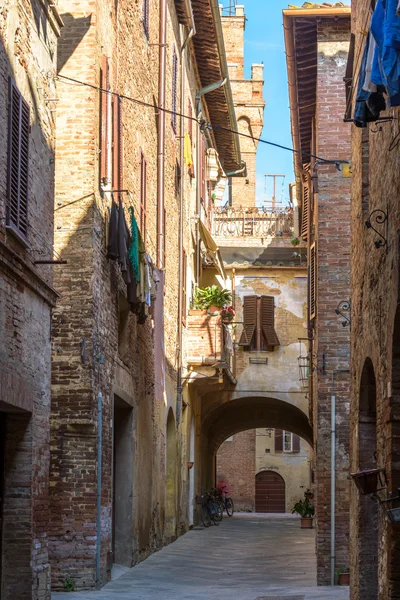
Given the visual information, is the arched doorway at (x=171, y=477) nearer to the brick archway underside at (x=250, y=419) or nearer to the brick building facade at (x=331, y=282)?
the brick building facade at (x=331, y=282)

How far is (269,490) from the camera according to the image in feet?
166

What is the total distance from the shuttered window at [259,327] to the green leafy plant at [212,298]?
200 inches

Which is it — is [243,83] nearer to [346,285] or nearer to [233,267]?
[233,267]

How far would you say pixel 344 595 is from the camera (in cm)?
1329

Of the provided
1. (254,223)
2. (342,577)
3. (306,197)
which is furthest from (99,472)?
(254,223)

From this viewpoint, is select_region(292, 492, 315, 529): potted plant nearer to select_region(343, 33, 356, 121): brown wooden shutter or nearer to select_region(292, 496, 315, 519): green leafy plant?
select_region(292, 496, 315, 519): green leafy plant

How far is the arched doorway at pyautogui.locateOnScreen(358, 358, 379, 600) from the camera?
1102 cm

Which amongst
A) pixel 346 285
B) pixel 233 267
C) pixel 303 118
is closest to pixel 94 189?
pixel 346 285

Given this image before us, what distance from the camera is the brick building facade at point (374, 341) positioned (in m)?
8.89

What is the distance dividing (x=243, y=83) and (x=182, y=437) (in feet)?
98.0

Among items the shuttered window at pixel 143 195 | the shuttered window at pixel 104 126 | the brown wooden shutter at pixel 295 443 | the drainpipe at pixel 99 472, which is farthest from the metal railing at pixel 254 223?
the drainpipe at pixel 99 472

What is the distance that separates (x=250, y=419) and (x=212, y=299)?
44.0 feet

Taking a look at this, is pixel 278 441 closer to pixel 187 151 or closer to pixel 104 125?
pixel 187 151

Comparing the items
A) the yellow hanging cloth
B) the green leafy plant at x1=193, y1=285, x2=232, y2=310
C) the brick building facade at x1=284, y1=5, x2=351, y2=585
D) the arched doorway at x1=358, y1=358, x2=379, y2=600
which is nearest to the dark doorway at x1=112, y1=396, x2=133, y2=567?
the brick building facade at x1=284, y1=5, x2=351, y2=585
